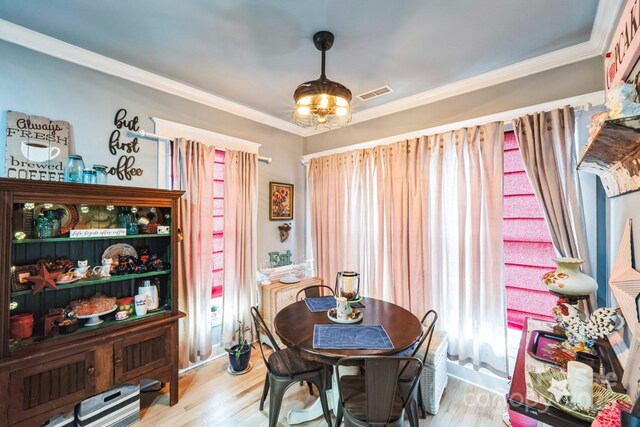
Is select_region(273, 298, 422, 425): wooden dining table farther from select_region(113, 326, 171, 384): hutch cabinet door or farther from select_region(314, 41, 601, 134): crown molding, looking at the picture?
select_region(314, 41, 601, 134): crown molding

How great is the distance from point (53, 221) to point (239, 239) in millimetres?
1531

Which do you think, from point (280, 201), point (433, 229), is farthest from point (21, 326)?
point (433, 229)

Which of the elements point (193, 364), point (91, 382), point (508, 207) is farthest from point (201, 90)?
point (508, 207)

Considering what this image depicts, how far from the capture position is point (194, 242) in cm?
264

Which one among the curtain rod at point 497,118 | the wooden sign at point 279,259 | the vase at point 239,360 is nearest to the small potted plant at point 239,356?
the vase at point 239,360

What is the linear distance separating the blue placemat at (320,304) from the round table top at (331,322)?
5 centimetres

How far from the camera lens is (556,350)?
4.73 ft

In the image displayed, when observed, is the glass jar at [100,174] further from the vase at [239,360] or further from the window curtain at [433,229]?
the window curtain at [433,229]

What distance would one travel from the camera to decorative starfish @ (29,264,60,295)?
1682mm

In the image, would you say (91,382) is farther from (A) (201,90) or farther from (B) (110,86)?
(A) (201,90)

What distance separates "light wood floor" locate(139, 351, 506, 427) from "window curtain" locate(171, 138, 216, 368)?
320mm

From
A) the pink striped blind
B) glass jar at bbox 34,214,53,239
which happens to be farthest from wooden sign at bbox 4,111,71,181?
the pink striped blind

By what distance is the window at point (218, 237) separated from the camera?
2963 millimetres

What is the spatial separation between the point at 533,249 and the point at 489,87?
4.83ft
